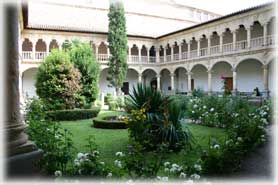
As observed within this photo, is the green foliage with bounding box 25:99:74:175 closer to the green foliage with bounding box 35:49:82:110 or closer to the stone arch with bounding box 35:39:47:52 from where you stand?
the green foliage with bounding box 35:49:82:110

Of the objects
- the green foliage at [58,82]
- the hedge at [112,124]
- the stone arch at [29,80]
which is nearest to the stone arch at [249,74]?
the green foliage at [58,82]

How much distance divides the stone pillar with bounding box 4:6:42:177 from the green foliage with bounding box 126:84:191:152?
3.67m

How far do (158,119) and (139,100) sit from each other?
2.37 feet

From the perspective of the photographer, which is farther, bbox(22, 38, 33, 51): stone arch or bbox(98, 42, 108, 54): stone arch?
bbox(98, 42, 108, 54): stone arch

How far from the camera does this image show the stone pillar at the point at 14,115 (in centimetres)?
294

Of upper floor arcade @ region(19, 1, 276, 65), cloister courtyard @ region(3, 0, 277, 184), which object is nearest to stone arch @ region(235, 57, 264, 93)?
cloister courtyard @ region(3, 0, 277, 184)

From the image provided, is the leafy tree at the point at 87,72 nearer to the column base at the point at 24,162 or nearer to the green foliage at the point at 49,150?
the green foliage at the point at 49,150

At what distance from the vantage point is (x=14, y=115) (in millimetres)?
3080

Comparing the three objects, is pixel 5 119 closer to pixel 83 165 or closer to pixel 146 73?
pixel 83 165

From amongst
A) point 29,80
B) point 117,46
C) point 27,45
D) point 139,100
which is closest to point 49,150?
point 139,100

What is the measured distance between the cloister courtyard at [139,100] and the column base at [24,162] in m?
0.01

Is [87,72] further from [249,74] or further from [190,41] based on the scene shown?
[190,41]

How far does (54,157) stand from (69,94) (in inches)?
507

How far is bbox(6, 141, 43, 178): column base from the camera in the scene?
281 cm
